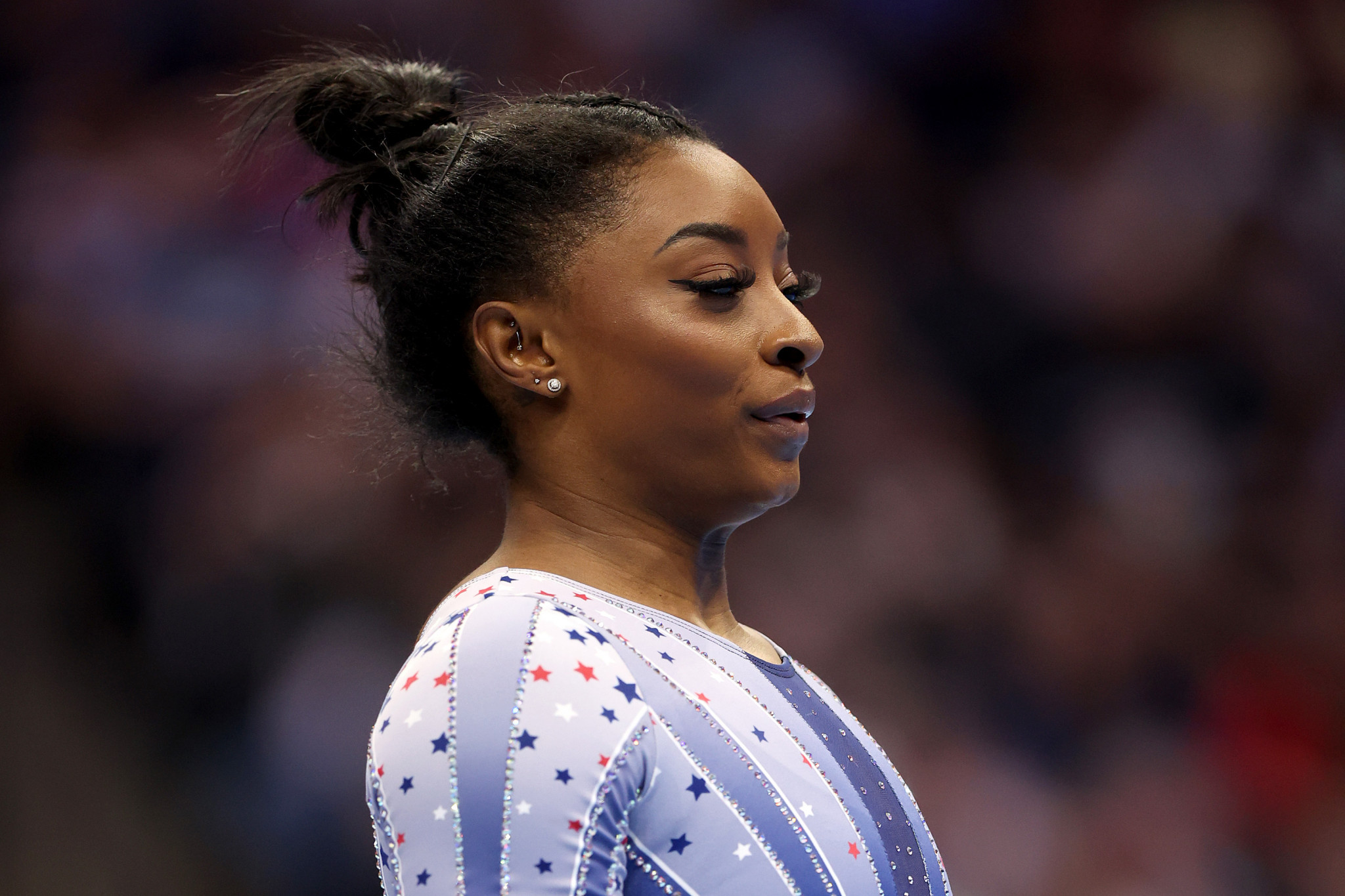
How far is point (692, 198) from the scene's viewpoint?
4.17 ft

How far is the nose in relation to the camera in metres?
1.24

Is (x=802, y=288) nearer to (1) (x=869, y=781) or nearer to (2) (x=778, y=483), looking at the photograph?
(2) (x=778, y=483)

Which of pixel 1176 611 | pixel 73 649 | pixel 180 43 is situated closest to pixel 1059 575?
pixel 1176 611

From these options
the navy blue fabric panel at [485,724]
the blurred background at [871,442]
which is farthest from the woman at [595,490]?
the blurred background at [871,442]

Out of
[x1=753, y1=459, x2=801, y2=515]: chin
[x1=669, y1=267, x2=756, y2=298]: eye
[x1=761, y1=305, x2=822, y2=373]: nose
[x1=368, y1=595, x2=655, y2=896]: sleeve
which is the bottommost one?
[x1=368, y1=595, x2=655, y2=896]: sleeve

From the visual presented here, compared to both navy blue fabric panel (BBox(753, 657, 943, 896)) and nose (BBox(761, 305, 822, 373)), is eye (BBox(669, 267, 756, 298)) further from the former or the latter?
navy blue fabric panel (BBox(753, 657, 943, 896))

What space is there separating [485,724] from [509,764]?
0.12 ft

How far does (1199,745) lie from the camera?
2967mm

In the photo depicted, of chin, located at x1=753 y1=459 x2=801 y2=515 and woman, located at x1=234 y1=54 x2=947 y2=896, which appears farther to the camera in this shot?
chin, located at x1=753 y1=459 x2=801 y2=515

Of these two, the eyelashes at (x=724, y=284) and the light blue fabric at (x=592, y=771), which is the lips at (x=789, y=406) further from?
the light blue fabric at (x=592, y=771)

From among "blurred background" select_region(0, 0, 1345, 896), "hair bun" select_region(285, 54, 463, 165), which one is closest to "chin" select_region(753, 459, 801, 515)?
"hair bun" select_region(285, 54, 463, 165)

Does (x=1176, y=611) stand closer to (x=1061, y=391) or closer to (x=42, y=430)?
(x=1061, y=391)

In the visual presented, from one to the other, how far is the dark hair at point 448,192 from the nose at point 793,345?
8.0 inches

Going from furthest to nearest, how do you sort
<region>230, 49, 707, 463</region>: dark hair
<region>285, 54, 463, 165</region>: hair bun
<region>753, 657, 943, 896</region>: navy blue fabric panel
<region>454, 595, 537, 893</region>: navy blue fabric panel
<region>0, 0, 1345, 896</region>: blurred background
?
1. <region>0, 0, 1345, 896</region>: blurred background
2. <region>285, 54, 463, 165</region>: hair bun
3. <region>230, 49, 707, 463</region>: dark hair
4. <region>753, 657, 943, 896</region>: navy blue fabric panel
5. <region>454, 595, 537, 893</region>: navy blue fabric panel
